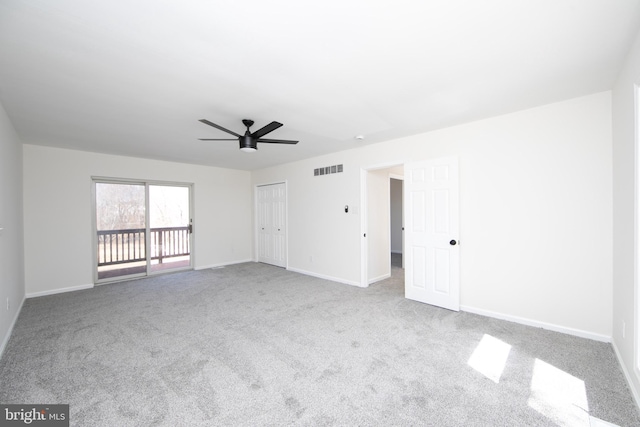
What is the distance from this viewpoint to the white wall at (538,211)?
2617mm

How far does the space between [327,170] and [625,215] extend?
3.86 meters

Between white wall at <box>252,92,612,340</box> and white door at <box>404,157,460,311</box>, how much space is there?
0.38ft

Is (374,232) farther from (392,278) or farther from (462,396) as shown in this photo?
(462,396)

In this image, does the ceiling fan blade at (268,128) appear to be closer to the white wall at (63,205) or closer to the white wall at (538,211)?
the white wall at (538,211)

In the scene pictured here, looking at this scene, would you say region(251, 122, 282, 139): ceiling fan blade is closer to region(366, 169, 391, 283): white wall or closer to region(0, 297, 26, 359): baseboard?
region(366, 169, 391, 283): white wall

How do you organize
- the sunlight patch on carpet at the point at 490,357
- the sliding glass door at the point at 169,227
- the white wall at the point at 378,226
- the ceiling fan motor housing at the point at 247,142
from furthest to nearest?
the sliding glass door at the point at 169,227 < the white wall at the point at 378,226 < the ceiling fan motor housing at the point at 247,142 < the sunlight patch on carpet at the point at 490,357

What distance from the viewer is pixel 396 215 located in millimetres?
8367

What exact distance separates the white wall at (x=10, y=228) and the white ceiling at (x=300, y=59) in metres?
0.38

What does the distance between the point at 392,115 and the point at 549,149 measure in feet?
5.47

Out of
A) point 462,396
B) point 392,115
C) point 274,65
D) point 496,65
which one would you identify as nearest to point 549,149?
point 496,65

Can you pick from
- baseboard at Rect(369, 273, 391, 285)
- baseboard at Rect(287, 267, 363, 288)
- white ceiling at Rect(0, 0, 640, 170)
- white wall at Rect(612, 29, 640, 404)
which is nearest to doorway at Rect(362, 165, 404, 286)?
baseboard at Rect(369, 273, 391, 285)

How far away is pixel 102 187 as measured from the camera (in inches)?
198

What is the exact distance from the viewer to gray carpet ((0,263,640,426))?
5.71 feet

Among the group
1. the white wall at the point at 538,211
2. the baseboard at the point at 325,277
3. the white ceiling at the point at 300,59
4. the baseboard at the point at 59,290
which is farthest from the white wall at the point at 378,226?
the baseboard at the point at 59,290
